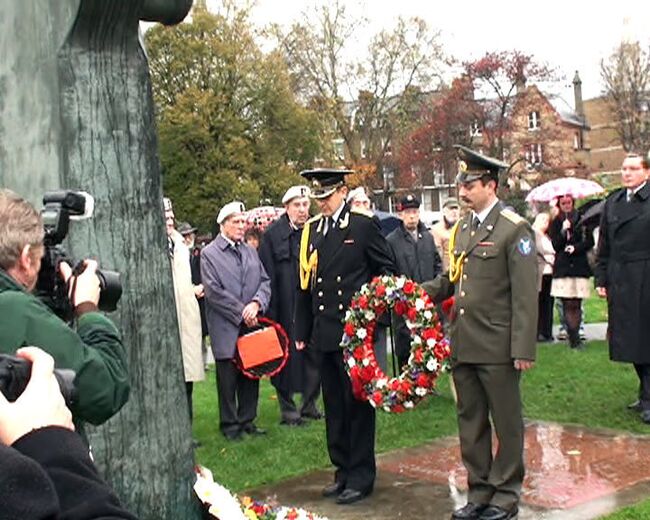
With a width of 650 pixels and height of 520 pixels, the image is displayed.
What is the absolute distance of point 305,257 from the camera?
7137 millimetres

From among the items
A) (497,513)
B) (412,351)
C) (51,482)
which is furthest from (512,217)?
(51,482)

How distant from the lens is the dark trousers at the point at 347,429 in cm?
663

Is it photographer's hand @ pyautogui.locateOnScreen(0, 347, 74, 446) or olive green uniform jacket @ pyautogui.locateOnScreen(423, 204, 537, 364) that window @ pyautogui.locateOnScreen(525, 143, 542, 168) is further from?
photographer's hand @ pyautogui.locateOnScreen(0, 347, 74, 446)

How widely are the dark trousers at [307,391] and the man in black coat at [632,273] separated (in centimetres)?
287

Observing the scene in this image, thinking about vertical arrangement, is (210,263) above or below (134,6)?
below

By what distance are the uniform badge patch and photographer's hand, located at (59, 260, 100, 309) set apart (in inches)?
132

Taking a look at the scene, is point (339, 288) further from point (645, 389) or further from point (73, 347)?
point (73, 347)

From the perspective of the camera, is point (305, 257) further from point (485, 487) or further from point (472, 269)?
point (485, 487)

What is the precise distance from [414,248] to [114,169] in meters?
6.29

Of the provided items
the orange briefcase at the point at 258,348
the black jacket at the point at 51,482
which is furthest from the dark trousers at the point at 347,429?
the black jacket at the point at 51,482

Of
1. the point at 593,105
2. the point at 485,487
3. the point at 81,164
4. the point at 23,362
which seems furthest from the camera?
the point at 593,105

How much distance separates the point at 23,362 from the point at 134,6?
2.75 meters

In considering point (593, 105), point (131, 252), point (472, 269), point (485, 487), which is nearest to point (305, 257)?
point (472, 269)

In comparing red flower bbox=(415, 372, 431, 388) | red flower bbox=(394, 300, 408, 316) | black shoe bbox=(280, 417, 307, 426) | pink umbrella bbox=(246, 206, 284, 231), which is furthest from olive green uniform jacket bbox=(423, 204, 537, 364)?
pink umbrella bbox=(246, 206, 284, 231)
